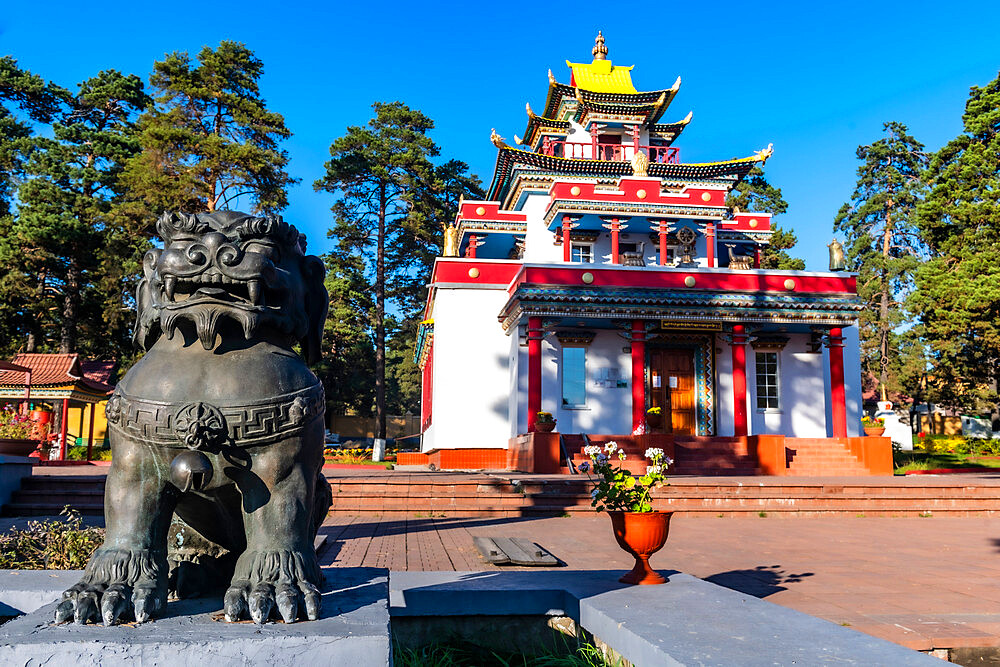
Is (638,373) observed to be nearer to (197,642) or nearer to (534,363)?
(534,363)

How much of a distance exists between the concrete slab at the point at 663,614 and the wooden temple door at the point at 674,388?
1798cm

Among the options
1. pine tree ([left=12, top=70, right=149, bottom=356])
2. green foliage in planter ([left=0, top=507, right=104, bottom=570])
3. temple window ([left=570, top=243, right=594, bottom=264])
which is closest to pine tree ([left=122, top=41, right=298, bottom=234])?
pine tree ([left=12, top=70, right=149, bottom=356])

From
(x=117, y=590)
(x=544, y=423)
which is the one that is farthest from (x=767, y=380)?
(x=117, y=590)

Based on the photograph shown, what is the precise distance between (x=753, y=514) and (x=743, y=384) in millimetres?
8380

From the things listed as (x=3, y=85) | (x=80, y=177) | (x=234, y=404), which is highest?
(x=3, y=85)

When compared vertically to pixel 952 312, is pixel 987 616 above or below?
below

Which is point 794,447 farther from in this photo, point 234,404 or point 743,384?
point 234,404

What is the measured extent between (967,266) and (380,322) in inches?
1090

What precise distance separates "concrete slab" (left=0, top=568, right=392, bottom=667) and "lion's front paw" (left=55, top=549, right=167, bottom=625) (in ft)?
0.14

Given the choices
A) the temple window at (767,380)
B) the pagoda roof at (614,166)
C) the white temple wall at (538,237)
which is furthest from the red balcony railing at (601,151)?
the temple window at (767,380)

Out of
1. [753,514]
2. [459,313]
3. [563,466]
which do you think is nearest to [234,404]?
[753,514]

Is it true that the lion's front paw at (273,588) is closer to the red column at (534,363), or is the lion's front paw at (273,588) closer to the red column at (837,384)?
the red column at (534,363)

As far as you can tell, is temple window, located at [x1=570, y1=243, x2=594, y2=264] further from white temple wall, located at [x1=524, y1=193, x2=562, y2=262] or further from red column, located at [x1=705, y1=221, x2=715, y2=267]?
red column, located at [x1=705, y1=221, x2=715, y2=267]

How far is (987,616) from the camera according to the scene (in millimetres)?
5258
